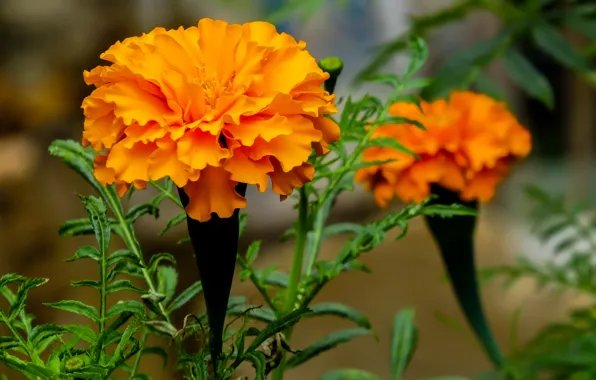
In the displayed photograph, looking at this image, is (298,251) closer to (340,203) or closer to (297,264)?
(297,264)

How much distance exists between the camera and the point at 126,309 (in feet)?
0.90

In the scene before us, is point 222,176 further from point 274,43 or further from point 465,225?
point 465,225

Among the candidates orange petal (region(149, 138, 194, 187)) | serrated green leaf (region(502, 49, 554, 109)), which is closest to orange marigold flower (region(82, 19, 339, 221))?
orange petal (region(149, 138, 194, 187))

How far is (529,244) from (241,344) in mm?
1414

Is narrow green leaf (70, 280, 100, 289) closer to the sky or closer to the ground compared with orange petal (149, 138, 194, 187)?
closer to the ground

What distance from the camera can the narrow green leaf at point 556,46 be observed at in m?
0.60

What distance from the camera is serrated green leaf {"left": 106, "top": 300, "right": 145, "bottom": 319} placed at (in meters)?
0.27

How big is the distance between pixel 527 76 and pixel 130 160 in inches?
17.0

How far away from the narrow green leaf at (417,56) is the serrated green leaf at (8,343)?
243 mm

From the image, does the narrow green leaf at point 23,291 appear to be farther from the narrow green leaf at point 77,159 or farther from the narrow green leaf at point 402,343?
the narrow green leaf at point 402,343

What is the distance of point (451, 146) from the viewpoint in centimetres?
47

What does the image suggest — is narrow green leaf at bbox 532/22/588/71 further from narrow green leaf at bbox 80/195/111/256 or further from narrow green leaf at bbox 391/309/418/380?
narrow green leaf at bbox 80/195/111/256

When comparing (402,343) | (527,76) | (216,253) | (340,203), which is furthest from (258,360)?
(340,203)

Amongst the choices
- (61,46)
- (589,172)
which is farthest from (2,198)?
(589,172)
